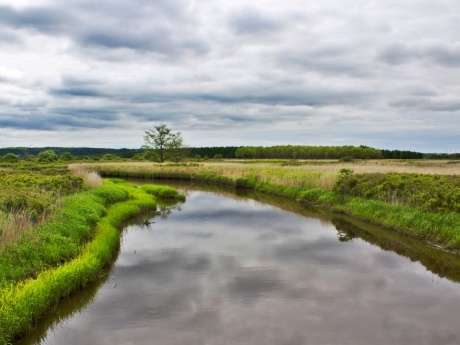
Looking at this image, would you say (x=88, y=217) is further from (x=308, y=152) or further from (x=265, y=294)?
(x=308, y=152)

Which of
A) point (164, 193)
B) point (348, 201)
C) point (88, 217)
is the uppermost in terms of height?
point (88, 217)

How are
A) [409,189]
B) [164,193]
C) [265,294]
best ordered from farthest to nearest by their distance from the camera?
1. [164,193]
2. [409,189]
3. [265,294]

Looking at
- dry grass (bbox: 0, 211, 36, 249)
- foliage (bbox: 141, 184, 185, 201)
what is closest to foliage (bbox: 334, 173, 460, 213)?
foliage (bbox: 141, 184, 185, 201)

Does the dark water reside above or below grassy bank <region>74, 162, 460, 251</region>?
below

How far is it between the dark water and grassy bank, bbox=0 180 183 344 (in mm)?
412

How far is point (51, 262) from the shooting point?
11.5 meters

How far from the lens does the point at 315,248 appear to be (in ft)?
54.6

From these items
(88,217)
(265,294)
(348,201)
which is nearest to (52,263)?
(88,217)

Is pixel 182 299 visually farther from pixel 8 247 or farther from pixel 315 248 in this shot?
pixel 315 248

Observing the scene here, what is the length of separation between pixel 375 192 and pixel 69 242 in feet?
56.0

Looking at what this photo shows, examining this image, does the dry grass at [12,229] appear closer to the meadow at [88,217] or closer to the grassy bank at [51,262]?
the meadow at [88,217]

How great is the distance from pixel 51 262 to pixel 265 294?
19.0ft

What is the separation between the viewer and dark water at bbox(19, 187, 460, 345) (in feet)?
29.5

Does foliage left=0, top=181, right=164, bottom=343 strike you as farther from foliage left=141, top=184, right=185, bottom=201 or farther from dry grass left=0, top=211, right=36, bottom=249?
foliage left=141, top=184, right=185, bottom=201
